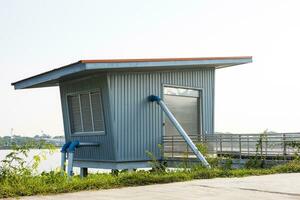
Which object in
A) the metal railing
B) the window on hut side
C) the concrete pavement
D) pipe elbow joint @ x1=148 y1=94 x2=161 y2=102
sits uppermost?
pipe elbow joint @ x1=148 y1=94 x2=161 y2=102

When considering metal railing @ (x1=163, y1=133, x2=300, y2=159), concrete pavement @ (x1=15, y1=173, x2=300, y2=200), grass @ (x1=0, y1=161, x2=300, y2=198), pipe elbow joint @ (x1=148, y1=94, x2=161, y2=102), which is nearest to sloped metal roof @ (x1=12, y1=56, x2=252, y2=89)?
pipe elbow joint @ (x1=148, y1=94, x2=161, y2=102)

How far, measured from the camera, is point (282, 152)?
17.5 meters

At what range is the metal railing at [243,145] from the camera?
57.7 ft

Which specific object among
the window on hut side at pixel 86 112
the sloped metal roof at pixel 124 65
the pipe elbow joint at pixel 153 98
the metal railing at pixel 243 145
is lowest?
the metal railing at pixel 243 145

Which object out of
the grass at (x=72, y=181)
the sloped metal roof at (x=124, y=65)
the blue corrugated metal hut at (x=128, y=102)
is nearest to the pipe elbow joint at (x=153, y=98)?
the blue corrugated metal hut at (x=128, y=102)

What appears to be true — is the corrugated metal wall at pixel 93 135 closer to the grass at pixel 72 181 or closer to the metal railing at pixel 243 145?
the metal railing at pixel 243 145

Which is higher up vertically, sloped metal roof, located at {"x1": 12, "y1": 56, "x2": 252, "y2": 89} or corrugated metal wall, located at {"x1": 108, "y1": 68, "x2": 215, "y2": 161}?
sloped metal roof, located at {"x1": 12, "y1": 56, "x2": 252, "y2": 89}

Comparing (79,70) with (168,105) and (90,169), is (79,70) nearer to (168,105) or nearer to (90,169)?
(168,105)

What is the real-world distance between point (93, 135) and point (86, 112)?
1.24 meters

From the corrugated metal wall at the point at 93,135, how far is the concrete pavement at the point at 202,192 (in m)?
8.67

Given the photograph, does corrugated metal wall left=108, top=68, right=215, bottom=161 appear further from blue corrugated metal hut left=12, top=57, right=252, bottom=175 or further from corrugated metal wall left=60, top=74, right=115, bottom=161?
corrugated metal wall left=60, top=74, right=115, bottom=161

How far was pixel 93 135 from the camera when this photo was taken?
66.9 ft

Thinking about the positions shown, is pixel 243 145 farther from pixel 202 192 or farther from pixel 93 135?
pixel 202 192

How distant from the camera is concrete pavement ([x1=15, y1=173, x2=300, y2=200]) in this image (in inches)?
329
